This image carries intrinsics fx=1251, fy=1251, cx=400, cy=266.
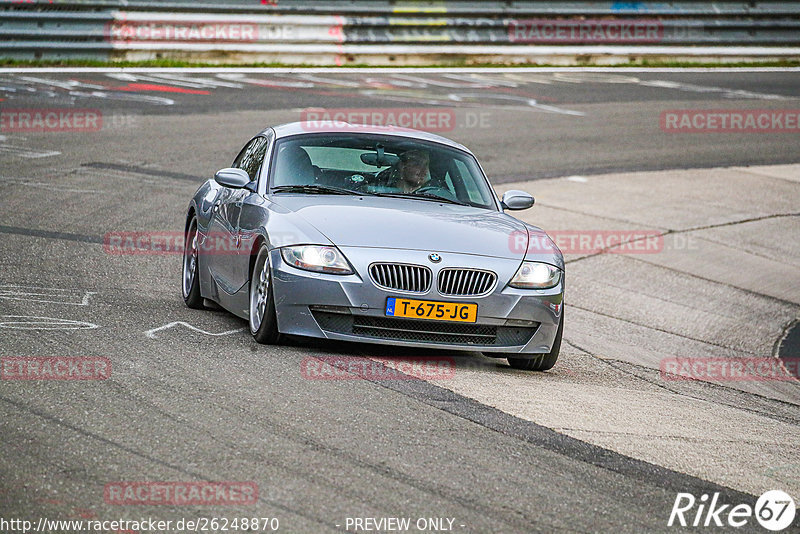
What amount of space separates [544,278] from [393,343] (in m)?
1.05

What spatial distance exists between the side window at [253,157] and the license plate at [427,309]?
2.05m

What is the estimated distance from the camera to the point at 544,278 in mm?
7617

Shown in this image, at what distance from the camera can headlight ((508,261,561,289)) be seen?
A: 750 cm

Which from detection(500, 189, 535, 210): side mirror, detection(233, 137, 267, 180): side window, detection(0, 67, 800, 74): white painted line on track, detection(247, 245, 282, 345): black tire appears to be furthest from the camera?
detection(0, 67, 800, 74): white painted line on track

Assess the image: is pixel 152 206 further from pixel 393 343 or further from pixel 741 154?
pixel 741 154

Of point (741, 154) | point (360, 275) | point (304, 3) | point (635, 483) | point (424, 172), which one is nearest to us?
point (635, 483)

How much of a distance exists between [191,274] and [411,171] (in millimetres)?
1859

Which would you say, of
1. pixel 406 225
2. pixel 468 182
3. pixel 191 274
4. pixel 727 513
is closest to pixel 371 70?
pixel 191 274

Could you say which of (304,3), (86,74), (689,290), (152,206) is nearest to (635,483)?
(689,290)

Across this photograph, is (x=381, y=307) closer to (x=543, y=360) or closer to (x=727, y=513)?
(x=543, y=360)

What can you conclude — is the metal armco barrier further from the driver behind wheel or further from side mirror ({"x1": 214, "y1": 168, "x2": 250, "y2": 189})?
the driver behind wheel

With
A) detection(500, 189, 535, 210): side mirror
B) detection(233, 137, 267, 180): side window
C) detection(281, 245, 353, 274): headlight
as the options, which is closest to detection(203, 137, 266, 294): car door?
detection(233, 137, 267, 180): side window

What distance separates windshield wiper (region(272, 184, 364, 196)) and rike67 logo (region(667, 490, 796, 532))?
3.84 metres

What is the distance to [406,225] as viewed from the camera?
7.68 m
